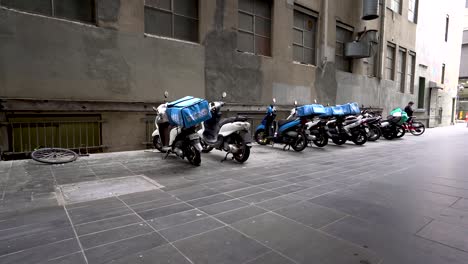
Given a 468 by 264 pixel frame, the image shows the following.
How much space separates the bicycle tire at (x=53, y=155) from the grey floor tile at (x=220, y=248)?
170 inches

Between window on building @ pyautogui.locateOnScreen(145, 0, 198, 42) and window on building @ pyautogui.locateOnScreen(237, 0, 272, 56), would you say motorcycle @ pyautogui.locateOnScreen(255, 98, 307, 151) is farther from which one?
window on building @ pyautogui.locateOnScreen(145, 0, 198, 42)

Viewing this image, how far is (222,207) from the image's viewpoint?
132 inches

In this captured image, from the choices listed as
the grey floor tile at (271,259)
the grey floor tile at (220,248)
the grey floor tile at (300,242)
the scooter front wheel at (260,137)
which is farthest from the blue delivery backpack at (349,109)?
the grey floor tile at (271,259)

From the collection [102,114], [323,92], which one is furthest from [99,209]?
[323,92]

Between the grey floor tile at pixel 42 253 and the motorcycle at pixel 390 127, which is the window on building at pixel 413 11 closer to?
the motorcycle at pixel 390 127

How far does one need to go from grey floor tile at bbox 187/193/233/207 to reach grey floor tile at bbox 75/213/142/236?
0.72 m

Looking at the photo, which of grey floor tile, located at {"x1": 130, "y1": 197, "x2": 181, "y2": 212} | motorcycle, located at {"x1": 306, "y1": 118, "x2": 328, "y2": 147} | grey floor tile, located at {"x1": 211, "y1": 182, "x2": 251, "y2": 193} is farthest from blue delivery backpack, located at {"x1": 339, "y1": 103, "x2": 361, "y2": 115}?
grey floor tile, located at {"x1": 130, "y1": 197, "x2": 181, "y2": 212}

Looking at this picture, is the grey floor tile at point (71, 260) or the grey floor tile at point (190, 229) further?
the grey floor tile at point (190, 229)

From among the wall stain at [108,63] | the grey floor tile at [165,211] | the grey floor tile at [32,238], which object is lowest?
the grey floor tile at [32,238]

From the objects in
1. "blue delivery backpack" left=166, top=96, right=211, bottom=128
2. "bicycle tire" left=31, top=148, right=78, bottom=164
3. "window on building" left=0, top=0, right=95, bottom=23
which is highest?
"window on building" left=0, top=0, right=95, bottom=23

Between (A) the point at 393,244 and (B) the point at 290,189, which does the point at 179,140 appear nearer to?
(B) the point at 290,189

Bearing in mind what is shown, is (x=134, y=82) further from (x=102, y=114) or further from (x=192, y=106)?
(x=192, y=106)

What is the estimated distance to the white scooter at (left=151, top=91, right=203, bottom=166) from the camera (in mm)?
5595

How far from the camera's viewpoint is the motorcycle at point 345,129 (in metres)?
9.27
